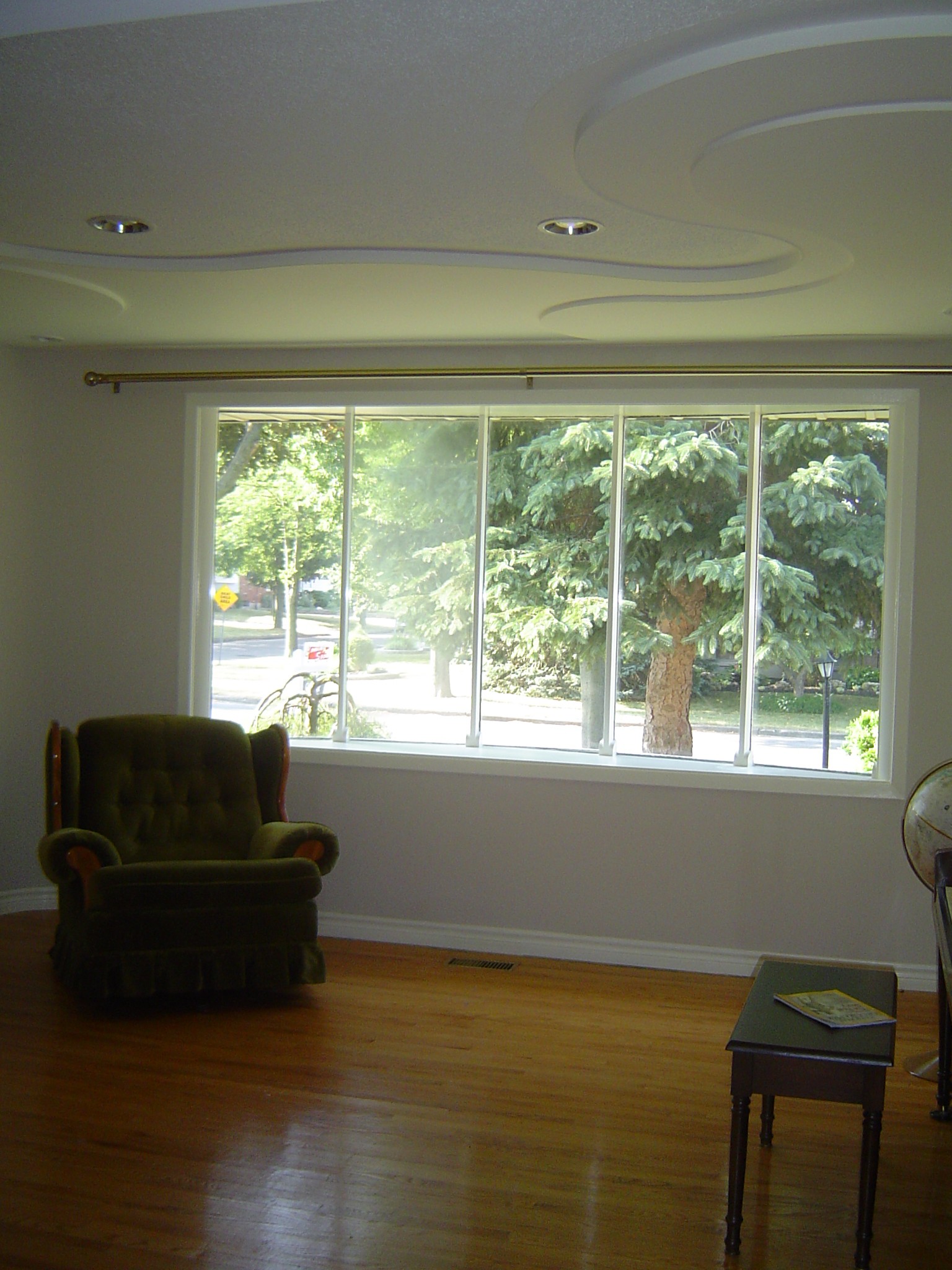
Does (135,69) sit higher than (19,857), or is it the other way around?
(135,69)

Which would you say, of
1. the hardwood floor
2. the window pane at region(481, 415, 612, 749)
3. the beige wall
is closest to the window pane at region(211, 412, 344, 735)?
the beige wall

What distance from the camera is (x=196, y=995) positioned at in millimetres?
4668

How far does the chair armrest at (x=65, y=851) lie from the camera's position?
4496 millimetres

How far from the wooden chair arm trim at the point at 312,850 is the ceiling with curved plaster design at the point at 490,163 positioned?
2173 mm

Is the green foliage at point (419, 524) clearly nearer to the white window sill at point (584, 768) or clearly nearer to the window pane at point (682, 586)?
the white window sill at point (584, 768)

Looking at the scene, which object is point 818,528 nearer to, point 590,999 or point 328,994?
point 590,999

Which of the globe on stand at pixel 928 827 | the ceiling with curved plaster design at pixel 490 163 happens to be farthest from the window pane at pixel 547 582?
the globe on stand at pixel 928 827

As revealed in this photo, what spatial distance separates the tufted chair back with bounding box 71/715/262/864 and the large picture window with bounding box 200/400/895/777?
0.61 m

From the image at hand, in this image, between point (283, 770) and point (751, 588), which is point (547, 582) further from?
point (283, 770)

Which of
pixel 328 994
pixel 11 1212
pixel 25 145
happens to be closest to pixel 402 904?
pixel 328 994

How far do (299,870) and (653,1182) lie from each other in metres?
2.00

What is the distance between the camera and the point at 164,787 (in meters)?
5.14

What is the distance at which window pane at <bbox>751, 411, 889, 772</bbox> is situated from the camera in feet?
17.1

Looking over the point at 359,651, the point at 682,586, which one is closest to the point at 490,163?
the point at 682,586
